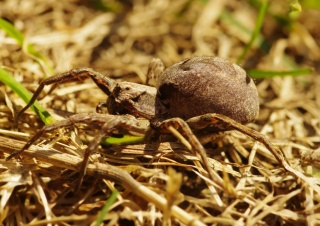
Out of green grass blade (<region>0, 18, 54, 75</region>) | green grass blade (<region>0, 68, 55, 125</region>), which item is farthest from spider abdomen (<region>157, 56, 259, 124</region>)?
green grass blade (<region>0, 18, 54, 75</region>)

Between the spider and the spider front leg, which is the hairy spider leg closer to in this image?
the spider

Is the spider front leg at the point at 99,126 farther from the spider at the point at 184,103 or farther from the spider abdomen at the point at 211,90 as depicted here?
the spider abdomen at the point at 211,90

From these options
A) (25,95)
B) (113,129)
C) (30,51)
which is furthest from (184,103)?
(30,51)

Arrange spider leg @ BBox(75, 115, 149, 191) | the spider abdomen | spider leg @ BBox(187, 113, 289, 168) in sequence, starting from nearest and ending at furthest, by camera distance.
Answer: spider leg @ BBox(75, 115, 149, 191) < spider leg @ BBox(187, 113, 289, 168) < the spider abdomen

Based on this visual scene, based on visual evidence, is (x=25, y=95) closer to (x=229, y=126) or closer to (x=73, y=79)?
(x=73, y=79)

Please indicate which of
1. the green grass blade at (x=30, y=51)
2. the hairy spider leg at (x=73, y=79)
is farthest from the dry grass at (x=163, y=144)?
the hairy spider leg at (x=73, y=79)

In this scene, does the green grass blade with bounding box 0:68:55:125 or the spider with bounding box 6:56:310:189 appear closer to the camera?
the spider with bounding box 6:56:310:189

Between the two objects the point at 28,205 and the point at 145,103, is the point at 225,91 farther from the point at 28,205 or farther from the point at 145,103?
the point at 28,205
